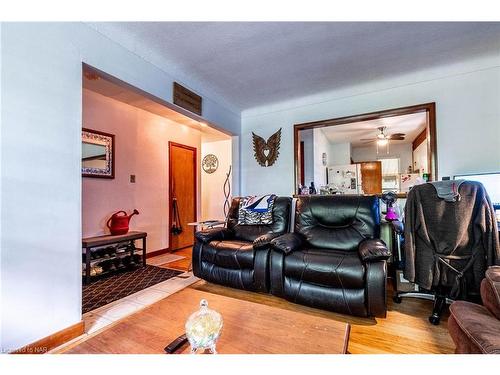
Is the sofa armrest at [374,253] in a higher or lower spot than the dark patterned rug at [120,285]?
higher

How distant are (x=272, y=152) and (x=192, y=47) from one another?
1845mm

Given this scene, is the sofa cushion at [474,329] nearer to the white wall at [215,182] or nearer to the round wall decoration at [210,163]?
the white wall at [215,182]

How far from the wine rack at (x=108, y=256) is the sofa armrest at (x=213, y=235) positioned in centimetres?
109

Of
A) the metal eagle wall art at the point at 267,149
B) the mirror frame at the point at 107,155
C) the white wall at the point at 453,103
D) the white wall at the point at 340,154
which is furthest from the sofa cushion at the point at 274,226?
the white wall at the point at 340,154

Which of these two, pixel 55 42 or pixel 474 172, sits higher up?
pixel 55 42

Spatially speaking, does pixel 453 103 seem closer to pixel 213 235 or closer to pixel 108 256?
pixel 213 235

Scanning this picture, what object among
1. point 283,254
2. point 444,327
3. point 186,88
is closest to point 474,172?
point 444,327

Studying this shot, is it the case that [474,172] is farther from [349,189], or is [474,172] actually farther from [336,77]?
[349,189]

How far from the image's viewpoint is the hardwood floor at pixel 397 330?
1.49 meters

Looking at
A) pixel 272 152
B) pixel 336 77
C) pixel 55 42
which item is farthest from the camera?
pixel 272 152

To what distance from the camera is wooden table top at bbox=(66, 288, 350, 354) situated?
3.03 feet

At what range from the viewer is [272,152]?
3.62 metres

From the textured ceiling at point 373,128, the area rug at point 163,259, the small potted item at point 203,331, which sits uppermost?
the textured ceiling at point 373,128

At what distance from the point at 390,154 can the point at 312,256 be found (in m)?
5.43
